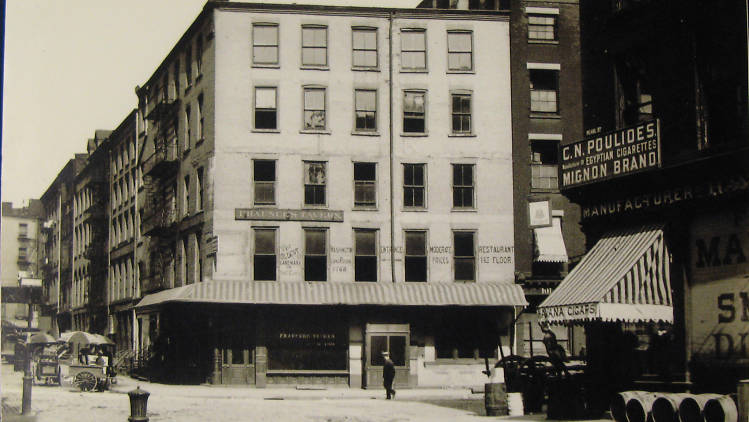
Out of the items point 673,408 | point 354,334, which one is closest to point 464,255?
point 354,334

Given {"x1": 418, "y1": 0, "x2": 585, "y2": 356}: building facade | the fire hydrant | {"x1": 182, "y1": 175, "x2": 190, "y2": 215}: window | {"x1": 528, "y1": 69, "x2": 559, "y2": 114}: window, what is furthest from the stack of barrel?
{"x1": 182, "y1": 175, "x2": 190, "y2": 215}: window

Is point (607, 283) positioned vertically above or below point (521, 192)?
below

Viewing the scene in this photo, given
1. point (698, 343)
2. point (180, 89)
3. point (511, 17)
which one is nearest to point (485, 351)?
point (511, 17)

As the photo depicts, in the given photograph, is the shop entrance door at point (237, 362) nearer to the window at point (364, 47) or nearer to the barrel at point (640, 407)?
the window at point (364, 47)

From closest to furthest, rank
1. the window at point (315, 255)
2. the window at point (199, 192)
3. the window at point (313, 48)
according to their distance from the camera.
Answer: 1. the window at point (315, 255)
2. the window at point (313, 48)
3. the window at point (199, 192)

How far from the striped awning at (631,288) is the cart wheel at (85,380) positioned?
21467 mm

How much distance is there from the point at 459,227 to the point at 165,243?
15.2 meters

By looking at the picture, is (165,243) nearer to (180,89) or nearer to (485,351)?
(180,89)

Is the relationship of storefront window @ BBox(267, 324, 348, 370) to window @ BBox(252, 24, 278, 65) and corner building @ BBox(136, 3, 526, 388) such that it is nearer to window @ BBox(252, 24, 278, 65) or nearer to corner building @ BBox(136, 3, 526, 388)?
corner building @ BBox(136, 3, 526, 388)

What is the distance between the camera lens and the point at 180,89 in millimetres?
44156

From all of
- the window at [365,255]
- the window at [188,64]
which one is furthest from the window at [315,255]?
the window at [188,64]

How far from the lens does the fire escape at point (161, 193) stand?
1745 inches

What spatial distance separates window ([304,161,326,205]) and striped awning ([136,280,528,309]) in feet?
11.5

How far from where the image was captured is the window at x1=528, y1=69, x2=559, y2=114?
132 ft
